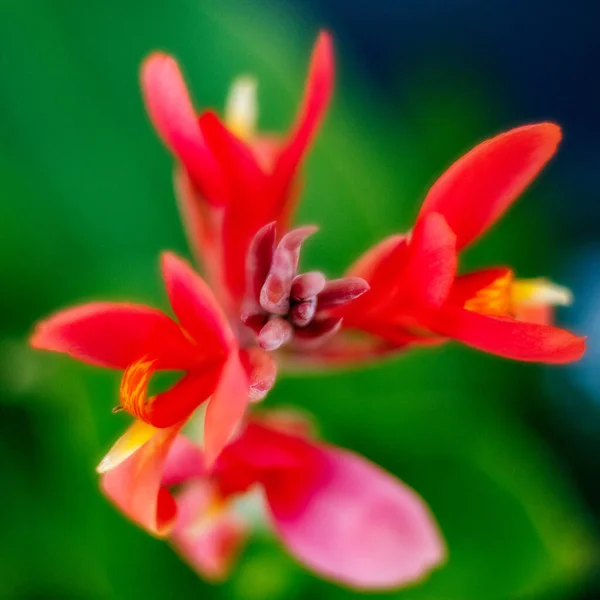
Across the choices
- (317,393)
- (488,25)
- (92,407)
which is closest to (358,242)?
(317,393)

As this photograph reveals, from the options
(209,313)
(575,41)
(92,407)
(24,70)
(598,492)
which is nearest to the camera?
(209,313)

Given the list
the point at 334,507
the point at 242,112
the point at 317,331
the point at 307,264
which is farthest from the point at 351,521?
the point at 307,264

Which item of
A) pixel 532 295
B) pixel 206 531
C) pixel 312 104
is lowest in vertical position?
pixel 206 531

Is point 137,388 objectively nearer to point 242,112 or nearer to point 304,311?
point 304,311

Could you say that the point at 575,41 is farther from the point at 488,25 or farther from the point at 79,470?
the point at 79,470

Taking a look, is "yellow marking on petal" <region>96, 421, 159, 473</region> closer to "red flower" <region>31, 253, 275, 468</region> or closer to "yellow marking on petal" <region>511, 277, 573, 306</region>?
"red flower" <region>31, 253, 275, 468</region>

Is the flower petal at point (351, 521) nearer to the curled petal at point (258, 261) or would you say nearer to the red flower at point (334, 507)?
the red flower at point (334, 507)
